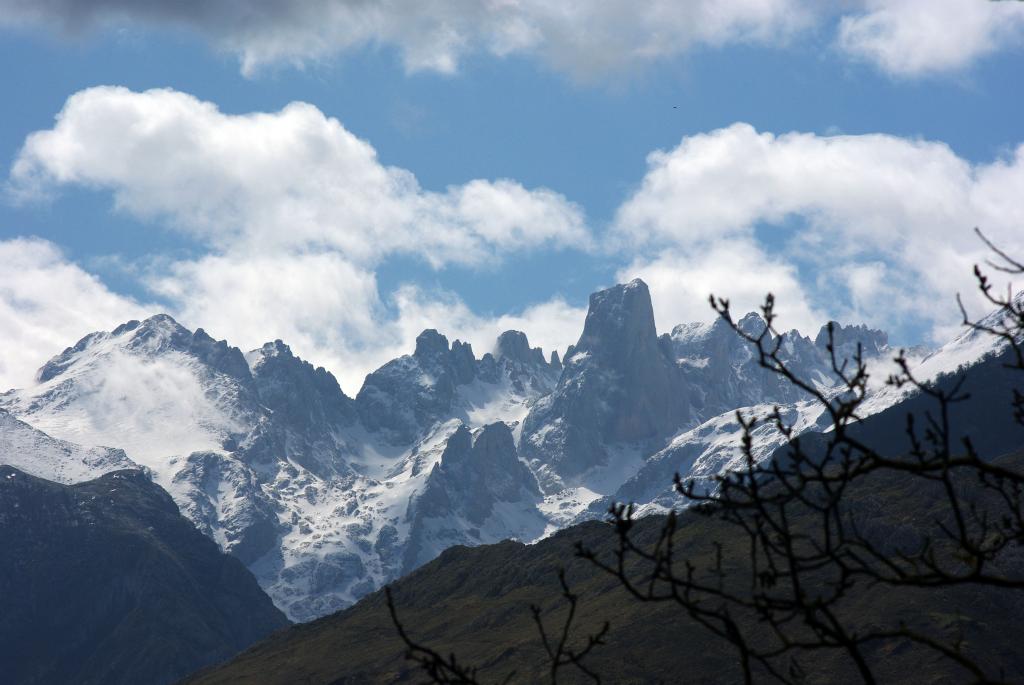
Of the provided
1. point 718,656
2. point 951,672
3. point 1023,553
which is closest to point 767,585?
point 951,672

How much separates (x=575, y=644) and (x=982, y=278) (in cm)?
17921

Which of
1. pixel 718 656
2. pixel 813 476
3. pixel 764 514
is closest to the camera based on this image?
pixel 764 514

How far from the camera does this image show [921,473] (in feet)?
28.8

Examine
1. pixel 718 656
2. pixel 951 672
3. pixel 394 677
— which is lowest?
pixel 951 672

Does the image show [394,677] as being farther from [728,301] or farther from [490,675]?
[728,301]

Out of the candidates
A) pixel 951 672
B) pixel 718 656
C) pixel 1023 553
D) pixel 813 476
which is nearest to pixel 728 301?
pixel 813 476

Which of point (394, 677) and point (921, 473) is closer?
point (921, 473)

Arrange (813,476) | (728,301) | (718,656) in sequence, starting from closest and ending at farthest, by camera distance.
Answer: (813,476), (728,301), (718,656)

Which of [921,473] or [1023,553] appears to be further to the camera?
[1023,553]

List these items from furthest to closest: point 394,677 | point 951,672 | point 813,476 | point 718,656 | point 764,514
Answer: point 394,677, point 718,656, point 951,672, point 813,476, point 764,514

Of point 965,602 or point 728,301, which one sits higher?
point 728,301

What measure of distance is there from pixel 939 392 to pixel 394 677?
199 meters

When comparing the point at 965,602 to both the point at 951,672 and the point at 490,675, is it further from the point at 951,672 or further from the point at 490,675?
the point at 490,675

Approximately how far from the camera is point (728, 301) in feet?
37.0
